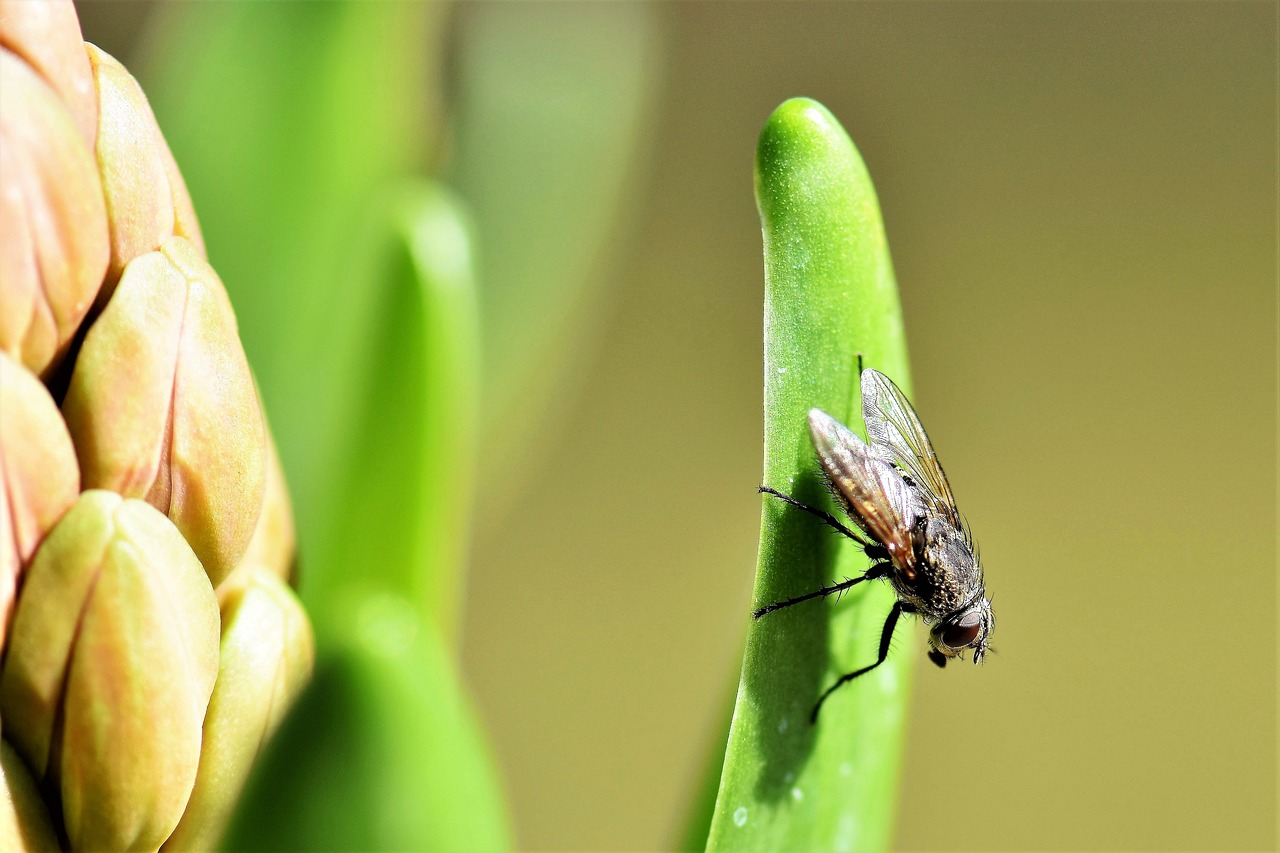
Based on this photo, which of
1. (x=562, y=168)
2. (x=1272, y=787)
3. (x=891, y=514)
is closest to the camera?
(x=891, y=514)

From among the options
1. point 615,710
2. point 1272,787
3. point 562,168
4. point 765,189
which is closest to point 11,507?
point 765,189

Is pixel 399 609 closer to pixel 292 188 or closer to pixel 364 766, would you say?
pixel 364 766

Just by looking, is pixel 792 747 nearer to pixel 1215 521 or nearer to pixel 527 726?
pixel 527 726

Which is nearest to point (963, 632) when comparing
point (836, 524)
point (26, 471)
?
point (836, 524)

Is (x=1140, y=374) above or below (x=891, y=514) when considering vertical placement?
below

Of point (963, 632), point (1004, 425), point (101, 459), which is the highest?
point (101, 459)

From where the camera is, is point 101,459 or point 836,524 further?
point 836,524

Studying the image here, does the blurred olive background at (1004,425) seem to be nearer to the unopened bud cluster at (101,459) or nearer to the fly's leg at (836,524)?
the fly's leg at (836,524)
